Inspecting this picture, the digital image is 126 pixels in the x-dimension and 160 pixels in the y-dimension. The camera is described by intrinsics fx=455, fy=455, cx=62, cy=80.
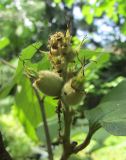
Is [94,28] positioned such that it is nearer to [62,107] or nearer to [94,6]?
[94,6]

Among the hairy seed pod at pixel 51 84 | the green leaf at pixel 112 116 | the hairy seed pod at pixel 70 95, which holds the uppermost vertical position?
the hairy seed pod at pixel 51 84

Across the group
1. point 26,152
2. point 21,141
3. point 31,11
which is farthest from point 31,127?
point 31,11

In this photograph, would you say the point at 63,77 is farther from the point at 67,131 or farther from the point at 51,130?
the point at 51,130

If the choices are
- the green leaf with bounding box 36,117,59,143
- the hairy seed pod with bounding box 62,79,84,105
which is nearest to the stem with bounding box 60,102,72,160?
the hairy seed pod with bounding box 62,79,84,105

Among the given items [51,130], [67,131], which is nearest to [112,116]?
[67,131]

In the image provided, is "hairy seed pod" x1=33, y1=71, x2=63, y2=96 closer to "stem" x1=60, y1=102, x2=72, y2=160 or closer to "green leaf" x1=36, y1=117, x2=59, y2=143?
"stem" x1=60, y1=102, x2=72, y2=160

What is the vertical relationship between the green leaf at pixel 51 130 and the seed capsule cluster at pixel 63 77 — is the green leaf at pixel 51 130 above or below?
below

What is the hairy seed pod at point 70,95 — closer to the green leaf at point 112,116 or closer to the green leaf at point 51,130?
the green leaf at point 112,116

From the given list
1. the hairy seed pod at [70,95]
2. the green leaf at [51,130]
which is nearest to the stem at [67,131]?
the hairy seed pod at [70,95]
